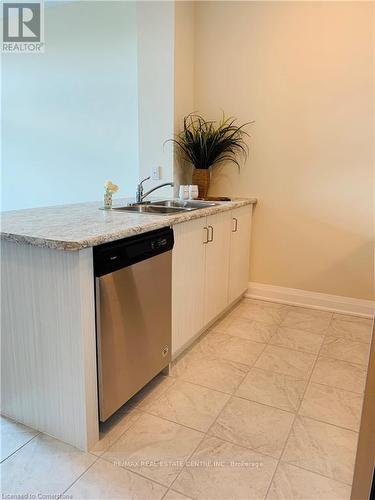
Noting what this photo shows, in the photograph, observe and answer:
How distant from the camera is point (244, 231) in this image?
3082 millimetres

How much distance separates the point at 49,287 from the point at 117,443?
75 centimetres

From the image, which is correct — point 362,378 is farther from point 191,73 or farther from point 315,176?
point 191,73

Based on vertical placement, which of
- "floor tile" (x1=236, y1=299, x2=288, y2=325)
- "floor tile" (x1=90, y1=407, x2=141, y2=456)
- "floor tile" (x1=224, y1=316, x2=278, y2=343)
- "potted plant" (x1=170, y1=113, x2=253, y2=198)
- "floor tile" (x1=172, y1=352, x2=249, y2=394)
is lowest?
"floor tile" (x1=90, y1=407, x2=141, y2=456)

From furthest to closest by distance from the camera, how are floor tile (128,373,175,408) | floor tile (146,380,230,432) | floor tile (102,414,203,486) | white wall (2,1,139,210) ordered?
white wall (2,1,139,210) < floor tile (128,373,175,408) < floor tile (146,380,230,432) < floor tile (102,414,203,486)

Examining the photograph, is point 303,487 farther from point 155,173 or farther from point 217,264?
point 155,173

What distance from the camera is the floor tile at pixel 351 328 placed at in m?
2.62

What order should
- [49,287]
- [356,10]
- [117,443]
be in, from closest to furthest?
[49,287] → [117,443] → [356,10]

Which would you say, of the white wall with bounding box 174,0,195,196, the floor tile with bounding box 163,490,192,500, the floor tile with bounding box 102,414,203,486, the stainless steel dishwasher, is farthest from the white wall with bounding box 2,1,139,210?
the floor tile with bounding box 163,490,192,500

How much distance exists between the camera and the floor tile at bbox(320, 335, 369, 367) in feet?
7.61

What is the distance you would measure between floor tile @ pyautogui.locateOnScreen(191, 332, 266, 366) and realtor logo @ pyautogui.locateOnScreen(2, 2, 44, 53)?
3290mm

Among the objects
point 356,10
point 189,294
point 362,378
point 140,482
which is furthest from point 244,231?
point 140,482

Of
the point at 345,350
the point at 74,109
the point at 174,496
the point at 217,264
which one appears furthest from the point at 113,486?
the point at 74,109

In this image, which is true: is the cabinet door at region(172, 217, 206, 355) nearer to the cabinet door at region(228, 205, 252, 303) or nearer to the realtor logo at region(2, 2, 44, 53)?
the cabinet door at region(228, 205, 252, 303)

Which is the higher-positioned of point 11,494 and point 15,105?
point 15,105
